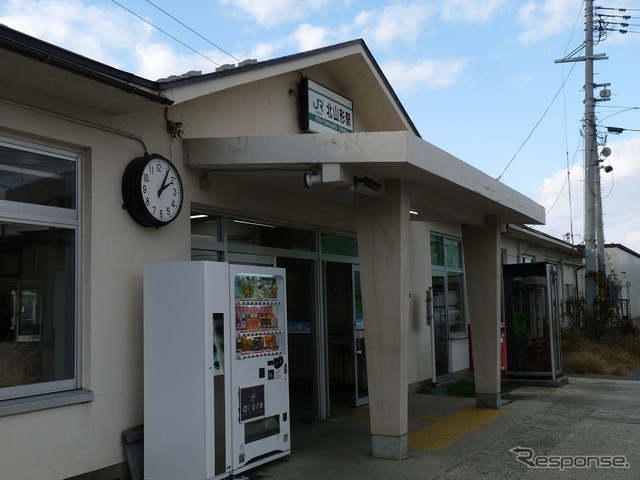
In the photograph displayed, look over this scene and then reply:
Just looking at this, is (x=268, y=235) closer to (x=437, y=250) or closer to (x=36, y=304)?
(x=36, y=304)

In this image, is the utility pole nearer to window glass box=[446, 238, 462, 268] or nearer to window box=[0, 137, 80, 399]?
window glass box=[446, 238, 462, 268]

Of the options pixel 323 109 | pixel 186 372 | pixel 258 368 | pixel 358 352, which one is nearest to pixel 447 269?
pixel 358 352

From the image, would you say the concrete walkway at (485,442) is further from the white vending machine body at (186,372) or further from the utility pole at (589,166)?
the utility pole at (589,166)

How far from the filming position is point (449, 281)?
14383 mm

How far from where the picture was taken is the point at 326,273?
396 inches

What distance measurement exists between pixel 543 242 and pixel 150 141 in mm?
15686

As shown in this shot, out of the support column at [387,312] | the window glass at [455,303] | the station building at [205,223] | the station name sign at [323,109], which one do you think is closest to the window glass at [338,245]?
the station building at [205,223]

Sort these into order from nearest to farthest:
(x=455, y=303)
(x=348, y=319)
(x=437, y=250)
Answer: (x=348, y=319)
(x=437, y=250)
(x=455, y=303)

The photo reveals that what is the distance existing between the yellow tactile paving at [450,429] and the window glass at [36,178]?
460 cm

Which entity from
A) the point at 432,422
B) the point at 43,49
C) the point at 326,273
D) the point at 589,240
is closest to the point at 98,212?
the point at 43,49

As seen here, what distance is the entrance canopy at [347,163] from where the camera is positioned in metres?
6.45

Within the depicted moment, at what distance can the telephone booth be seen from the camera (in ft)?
43.8

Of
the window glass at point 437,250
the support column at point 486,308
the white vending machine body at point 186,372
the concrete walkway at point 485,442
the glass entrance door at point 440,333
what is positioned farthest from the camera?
the window glass at point 437,250

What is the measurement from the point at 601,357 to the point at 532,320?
3524 millimetres
